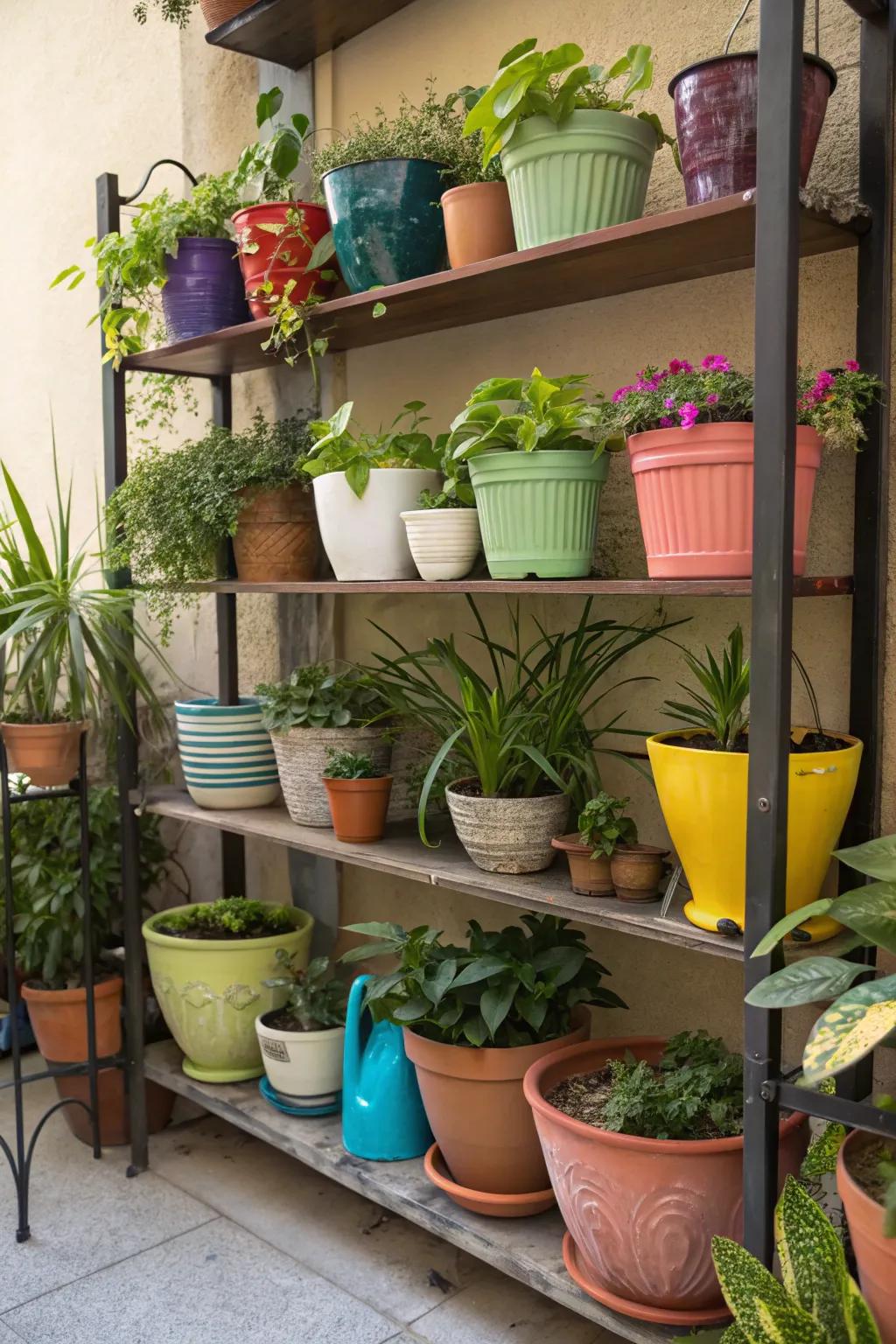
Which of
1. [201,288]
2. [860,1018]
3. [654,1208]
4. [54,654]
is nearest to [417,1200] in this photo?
[654,1208]

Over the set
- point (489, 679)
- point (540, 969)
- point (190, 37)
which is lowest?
point (540, 969)

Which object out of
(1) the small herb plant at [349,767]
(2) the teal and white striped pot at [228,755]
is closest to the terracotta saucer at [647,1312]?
(1) the small herb plant at [349,767]

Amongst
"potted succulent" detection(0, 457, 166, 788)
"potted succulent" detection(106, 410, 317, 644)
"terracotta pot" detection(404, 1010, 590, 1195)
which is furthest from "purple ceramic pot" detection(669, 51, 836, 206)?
"potted succulent" detection(0, 457, 166, 788)

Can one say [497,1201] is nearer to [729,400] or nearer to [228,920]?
[228,920]

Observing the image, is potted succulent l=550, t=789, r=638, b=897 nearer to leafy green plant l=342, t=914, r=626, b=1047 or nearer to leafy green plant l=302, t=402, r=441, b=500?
leafy green plant l=342, t=914, r=626, b=1047

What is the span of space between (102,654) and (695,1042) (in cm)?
141

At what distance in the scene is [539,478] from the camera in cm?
170

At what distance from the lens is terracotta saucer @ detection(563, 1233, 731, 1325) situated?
62.1 inches

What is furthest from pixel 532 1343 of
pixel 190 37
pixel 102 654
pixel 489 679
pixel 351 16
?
pixel 190 37

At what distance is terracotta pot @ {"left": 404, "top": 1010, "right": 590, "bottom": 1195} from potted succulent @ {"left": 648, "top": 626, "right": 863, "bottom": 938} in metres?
0.49

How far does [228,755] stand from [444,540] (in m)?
0.80

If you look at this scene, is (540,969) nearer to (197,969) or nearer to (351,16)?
(197,969)

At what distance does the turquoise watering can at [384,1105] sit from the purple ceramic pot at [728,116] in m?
1.51

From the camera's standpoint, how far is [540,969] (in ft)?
6.39
